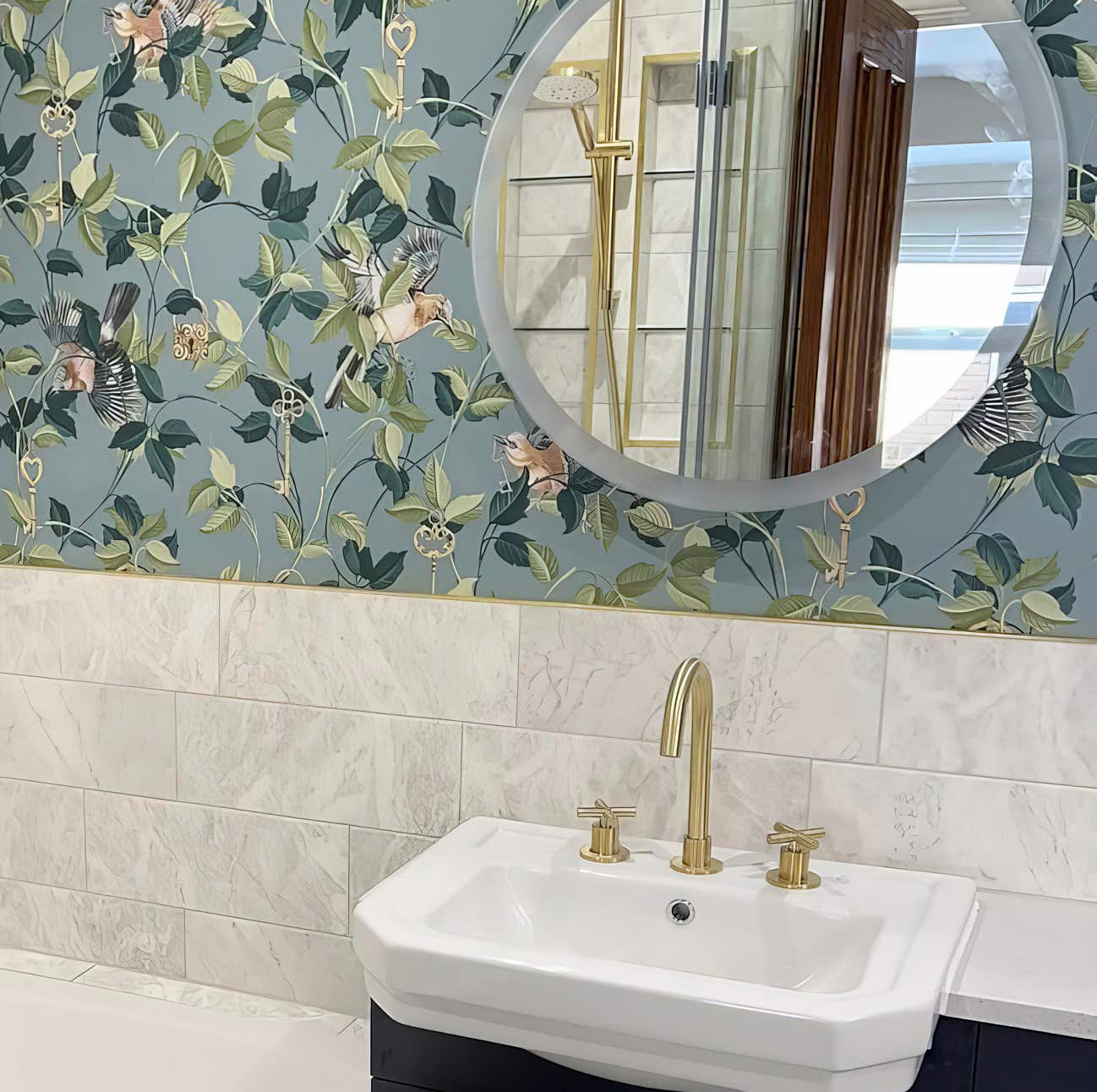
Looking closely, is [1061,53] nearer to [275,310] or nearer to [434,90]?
[434,90]

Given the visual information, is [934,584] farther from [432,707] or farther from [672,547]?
[432,707]

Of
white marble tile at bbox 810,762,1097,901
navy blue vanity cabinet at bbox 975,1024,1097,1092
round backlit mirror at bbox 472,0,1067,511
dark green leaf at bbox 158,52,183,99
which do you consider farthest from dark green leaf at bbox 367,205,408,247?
navy blue vanity cabinet at bbox 975,1024,1097,1092

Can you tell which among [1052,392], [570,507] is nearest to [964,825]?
[1052,392]

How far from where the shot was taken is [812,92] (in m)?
1.41

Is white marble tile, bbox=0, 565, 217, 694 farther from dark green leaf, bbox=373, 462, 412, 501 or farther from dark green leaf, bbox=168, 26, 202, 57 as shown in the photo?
dark green leaf, bbox=168, 26, 202, 57

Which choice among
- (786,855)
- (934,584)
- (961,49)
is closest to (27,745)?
(786,855)

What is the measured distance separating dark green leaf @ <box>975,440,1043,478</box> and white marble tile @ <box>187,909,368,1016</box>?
1.11 metres

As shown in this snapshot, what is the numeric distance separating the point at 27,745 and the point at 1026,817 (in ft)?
4.88

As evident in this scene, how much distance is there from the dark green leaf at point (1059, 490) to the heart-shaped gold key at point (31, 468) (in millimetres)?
1463

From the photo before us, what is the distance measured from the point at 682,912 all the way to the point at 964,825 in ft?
Result: 1.22

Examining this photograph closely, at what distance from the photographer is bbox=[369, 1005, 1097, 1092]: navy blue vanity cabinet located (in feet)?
3.66

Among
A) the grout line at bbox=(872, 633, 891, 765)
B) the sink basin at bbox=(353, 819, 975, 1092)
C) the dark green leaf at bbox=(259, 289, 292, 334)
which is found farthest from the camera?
the dark green leaf at bbox=(259, 289, 292, 334)

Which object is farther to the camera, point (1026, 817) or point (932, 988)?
point (1026, 817)

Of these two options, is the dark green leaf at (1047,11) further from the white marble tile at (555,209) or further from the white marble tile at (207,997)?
the white marble tile at (207,997)
